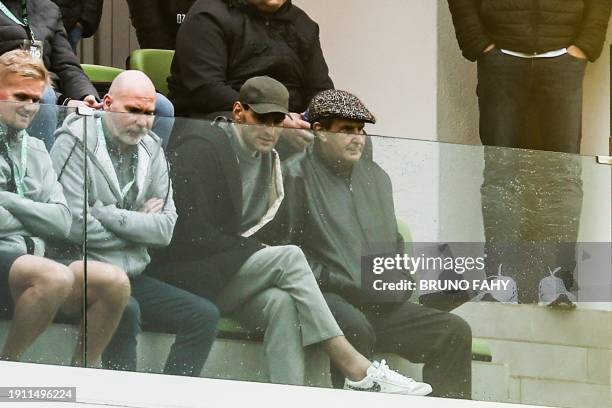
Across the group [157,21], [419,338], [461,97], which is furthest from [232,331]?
[461,97]

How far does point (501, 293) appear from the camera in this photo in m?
5.59

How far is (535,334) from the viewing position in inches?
221

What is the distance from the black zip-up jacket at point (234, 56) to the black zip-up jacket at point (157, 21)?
735mm

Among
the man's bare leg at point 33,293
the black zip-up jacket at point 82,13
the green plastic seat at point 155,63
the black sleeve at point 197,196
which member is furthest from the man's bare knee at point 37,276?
the black zip-up jacket at point 82,13

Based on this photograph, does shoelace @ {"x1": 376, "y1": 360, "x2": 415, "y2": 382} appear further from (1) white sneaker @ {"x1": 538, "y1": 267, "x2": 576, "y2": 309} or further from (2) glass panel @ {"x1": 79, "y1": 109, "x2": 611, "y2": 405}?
(1) white sneaker @ {"x1": 538, "y1": 267, "x2": 576, "y2": 309}

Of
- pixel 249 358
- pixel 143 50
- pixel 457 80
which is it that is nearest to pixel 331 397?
pixel 249 358

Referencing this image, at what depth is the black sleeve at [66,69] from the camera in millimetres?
6473

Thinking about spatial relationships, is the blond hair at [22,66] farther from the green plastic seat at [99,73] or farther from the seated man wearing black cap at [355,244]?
the green plastic seat at [99,73]

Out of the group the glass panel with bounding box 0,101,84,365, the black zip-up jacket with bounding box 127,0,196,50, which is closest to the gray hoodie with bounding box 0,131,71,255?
the glass panel with bounding box 0,101,84,365

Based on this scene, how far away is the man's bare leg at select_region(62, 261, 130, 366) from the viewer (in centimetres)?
509

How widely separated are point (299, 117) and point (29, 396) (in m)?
1.84

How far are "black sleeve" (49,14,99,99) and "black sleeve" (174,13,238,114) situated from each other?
1.30ft

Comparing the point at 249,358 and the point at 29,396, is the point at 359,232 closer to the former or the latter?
the point at 249,358

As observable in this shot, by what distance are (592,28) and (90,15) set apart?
229 centimetres
